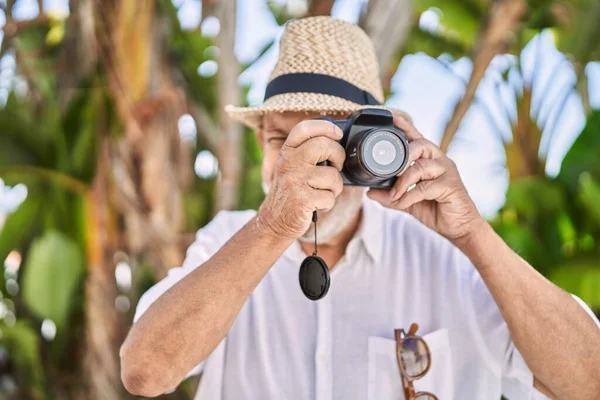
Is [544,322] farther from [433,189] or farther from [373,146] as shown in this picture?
[373,146]

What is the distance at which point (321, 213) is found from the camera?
4.05ft

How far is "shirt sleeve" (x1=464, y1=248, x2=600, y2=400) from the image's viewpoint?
1179mm

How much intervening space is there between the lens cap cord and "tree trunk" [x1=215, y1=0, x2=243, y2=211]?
148 cm

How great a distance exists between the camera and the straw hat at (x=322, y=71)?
1.25m

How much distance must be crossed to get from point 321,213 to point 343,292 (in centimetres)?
18

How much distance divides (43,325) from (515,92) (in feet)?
11.4

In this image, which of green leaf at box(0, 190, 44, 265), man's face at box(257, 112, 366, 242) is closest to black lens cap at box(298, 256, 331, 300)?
man's face at box(257, 112, 366, 242)

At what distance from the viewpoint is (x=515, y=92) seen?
440cm

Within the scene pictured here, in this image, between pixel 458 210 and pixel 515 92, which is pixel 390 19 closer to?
pixel 458 210

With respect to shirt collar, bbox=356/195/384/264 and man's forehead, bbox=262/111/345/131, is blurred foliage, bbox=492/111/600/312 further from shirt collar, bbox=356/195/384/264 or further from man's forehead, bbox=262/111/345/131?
man's forehead, bbox=262/111/345/131

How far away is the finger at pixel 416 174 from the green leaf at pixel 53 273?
6.17 feet

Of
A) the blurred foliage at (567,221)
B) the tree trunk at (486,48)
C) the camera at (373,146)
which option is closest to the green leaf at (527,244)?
the blurred foliage at (567,221)

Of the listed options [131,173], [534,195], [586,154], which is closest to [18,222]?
[131,173]

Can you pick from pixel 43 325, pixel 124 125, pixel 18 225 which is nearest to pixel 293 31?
pixel 124 125
